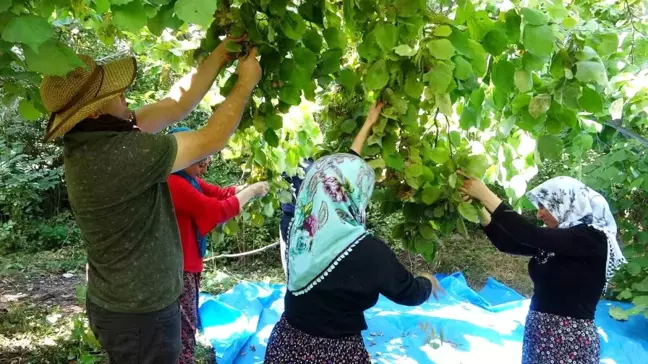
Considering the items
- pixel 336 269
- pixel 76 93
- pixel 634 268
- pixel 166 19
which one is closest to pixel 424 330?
pixel 634 268

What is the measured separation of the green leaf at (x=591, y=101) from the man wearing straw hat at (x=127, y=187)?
98cm

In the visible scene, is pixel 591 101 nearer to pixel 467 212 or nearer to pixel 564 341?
pixel 467 212

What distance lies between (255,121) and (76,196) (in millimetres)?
662

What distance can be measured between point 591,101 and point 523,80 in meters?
0.19

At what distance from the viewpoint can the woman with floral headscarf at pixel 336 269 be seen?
1.85 meters

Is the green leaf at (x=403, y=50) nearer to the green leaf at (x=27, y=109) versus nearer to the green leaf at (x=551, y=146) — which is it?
the green leaf at (x=551, y=146)

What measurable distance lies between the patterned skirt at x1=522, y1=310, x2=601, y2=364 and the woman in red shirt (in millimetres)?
1631

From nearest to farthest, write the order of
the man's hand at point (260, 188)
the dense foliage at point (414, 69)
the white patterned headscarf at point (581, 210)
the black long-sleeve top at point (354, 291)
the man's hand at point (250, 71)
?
the dense foliage at point (414, 69) < the man's hand at point (250, 71) < the black long-sleeve top at point (354, 291) < the white patterned headscarf at point (581, 210) < the man's hand at point (260, 188)

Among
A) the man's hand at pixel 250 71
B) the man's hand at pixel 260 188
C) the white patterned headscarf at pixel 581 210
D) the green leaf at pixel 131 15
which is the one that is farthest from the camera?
the man's hand at pixel 260 188

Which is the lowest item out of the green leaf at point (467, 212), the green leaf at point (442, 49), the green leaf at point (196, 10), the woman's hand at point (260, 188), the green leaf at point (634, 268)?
the green leaf at point (634, 268)

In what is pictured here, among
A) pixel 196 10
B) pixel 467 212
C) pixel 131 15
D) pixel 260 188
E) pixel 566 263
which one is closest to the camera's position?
pixel 196 10

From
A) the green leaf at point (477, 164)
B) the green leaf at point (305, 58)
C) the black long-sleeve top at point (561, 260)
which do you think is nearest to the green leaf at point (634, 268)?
the black long-sleeve top at point (561, 260)

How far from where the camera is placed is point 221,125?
1693mm

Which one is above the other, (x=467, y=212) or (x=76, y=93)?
(x=76, y=93)
